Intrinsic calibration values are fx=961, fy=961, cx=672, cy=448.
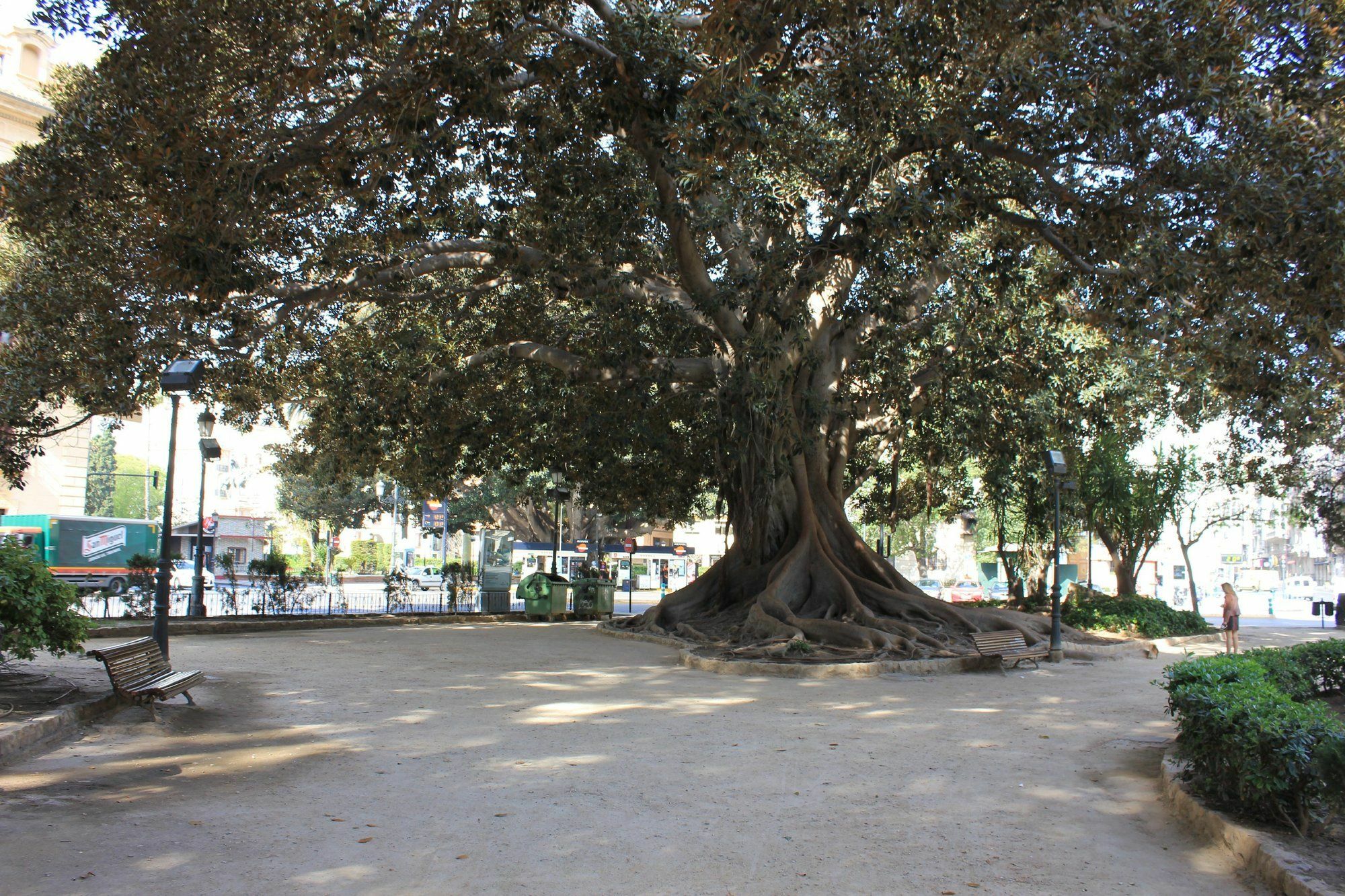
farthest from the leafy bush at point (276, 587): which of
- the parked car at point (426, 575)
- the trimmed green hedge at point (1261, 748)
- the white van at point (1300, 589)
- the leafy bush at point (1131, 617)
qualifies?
the white van at point (1300, 589)


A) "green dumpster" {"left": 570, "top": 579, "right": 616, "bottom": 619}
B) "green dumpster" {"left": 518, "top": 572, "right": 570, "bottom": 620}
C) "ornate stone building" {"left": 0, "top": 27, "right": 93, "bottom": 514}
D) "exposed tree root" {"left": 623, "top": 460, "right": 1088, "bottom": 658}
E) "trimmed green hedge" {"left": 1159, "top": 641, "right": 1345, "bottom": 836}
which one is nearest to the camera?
"trimmed green hedge" {"left": 1159, "top": 641, "right": 1345, "bottom": 836}

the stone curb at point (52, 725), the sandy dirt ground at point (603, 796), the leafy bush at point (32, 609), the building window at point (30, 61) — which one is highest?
the building window at point (30, 61)

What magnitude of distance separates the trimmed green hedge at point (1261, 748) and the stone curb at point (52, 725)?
783 cm

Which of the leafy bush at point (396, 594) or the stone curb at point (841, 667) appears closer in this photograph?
the stone curb at point (841, 667)

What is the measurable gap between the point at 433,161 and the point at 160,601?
5877mm

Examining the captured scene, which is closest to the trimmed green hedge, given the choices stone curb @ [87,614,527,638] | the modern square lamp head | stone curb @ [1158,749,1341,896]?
stone curb @ [1158,749,1341,896]

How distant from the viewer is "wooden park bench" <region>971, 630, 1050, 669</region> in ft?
44.2

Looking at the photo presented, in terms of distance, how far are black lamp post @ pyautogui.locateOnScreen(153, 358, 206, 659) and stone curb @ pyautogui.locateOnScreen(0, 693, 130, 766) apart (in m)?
1.96

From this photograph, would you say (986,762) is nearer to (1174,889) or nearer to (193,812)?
(1174,889)

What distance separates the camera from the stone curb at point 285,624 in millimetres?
15688

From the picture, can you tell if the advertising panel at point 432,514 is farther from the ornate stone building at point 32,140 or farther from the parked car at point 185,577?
the ornate stone building at point 32,140

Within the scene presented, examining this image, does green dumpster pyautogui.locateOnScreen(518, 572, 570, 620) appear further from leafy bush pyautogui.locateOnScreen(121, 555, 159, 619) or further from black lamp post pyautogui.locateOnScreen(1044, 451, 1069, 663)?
black lamp post pyautogui.locateOnScreen(1044, 451, 1069, 663)

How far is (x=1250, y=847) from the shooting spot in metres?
5.01

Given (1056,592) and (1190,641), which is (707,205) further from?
(1190,641)
